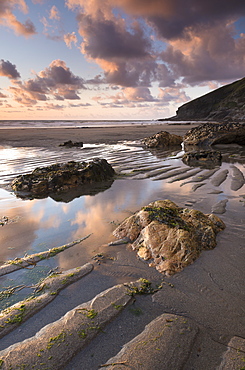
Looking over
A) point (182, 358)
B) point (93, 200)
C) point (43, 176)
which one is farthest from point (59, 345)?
point (43, 176)

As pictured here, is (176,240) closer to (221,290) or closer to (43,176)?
(221,290)

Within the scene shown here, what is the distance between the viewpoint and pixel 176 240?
10.5ft

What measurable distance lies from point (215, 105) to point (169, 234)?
485ft

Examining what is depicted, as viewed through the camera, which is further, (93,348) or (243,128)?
(243,128)

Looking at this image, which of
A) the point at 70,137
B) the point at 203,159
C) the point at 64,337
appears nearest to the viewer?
the point at 64,337

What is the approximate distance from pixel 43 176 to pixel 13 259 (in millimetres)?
4167

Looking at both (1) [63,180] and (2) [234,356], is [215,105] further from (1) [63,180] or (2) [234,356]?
(2) [234,356]

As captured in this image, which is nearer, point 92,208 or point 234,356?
point 234,356

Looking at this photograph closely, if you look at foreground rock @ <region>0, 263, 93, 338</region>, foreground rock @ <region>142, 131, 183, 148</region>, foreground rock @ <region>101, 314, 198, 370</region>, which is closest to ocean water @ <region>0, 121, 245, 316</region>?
foreground rock @ <region>0, 263, 93, 338</region>

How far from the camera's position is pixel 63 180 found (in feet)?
22.6

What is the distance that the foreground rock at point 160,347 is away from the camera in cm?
173

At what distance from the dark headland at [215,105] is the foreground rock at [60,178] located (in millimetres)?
115197

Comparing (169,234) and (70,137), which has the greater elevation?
(70,137)

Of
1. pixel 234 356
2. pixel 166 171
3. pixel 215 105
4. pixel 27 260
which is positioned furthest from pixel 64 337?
pixel 215 105
